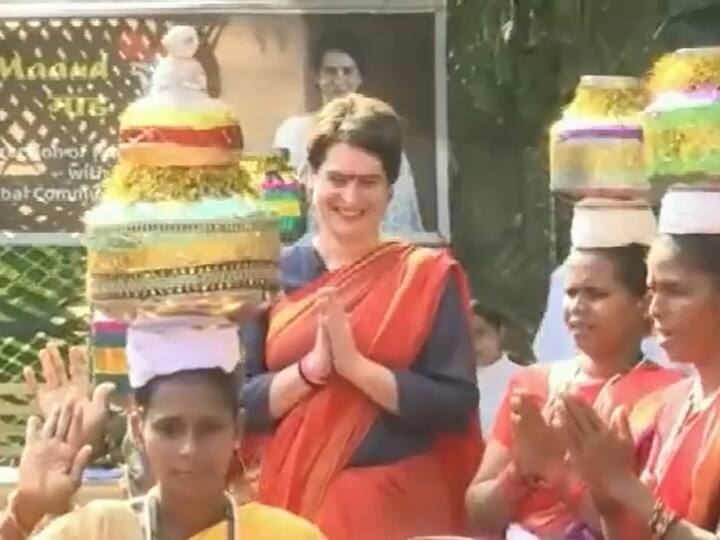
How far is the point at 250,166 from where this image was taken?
1972 millimetres

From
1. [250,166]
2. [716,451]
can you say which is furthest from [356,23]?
[716,451]

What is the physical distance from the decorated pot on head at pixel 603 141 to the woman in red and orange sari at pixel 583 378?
0.07 m

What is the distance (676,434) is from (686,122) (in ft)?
1.07

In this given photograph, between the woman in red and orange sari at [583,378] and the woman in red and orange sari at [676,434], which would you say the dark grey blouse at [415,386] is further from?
the woman in red and orange sari at [676,434]

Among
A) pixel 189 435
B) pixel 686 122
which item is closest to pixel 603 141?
pixel 686 122

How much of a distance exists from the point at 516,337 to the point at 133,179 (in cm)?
61

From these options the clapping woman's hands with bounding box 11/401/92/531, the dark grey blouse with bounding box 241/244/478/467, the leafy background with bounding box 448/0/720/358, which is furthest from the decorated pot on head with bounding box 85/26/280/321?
the leafy background with bounding box 448/0/720/358

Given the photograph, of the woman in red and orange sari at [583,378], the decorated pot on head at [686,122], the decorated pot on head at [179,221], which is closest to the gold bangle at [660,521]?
the woman in red and orange sari at [583,378]

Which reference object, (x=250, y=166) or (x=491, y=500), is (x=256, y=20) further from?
(x=491, y=500)

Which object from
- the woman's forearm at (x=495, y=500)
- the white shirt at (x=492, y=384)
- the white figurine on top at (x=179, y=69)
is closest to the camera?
the white figurine on top at (x=179, y=69)

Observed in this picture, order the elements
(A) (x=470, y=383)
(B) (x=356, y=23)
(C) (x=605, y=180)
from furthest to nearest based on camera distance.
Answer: (B) (x=356, y=23), (A) (x=470, y=383), (C) (x=605, y=180)

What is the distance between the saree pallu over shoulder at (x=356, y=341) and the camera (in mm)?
1856

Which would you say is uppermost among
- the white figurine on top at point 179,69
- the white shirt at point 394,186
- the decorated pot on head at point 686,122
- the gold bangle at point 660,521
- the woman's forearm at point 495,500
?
the white figurine on top at point 179,69

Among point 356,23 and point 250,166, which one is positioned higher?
point 356,23
